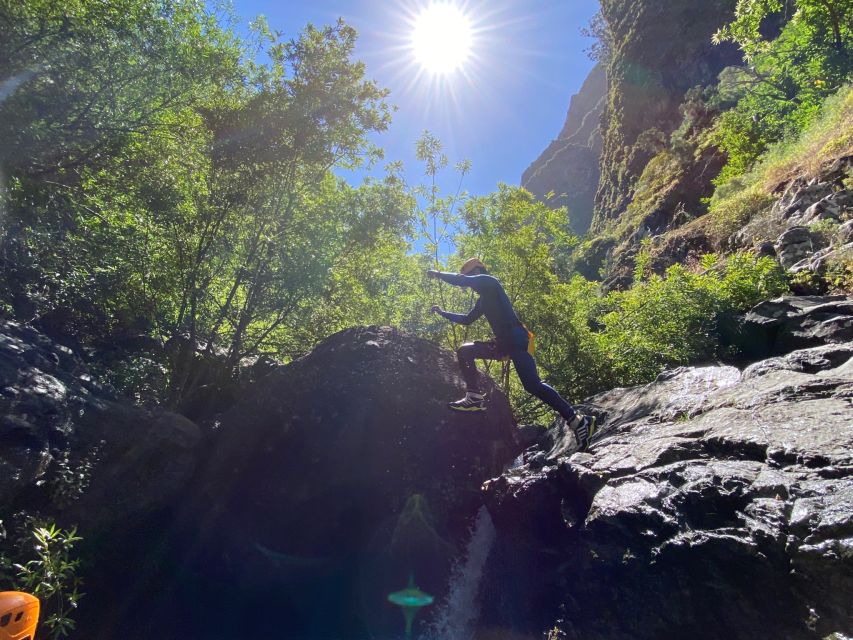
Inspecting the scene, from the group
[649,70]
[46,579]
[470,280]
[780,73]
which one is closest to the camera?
[46,579]

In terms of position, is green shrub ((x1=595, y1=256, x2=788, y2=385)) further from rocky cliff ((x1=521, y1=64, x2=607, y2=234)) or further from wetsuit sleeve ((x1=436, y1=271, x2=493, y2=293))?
rocky cliff ((x1=521, y1=64, x2=607, y2=234))

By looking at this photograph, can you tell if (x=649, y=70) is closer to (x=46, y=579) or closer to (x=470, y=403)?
(x=470, y=403)

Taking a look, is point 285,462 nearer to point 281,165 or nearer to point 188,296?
point 188,296

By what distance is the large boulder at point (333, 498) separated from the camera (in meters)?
5.64

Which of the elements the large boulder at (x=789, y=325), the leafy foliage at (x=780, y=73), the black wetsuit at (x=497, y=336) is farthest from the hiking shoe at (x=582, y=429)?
the leafy foliage at (x=780, y=73)

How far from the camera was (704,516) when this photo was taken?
3342 mm

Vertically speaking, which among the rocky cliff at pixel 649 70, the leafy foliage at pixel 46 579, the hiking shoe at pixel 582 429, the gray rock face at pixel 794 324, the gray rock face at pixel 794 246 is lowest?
the leafy foliage at pixel 46 579

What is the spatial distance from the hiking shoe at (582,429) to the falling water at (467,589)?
1594 mm


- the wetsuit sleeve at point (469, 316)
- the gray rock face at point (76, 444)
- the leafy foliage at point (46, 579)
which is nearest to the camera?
the leafy foliage at point (46, 579)

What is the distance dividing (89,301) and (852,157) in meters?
16.0

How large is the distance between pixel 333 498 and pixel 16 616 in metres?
3.88

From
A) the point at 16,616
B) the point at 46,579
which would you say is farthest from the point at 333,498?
the point at 16,616

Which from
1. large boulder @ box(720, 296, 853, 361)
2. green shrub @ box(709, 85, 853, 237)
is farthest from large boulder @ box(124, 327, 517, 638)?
green shrub @ box(709, 85, 853, 237)

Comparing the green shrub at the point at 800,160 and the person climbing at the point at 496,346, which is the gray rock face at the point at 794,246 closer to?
the green shrub at the point at 800,160
